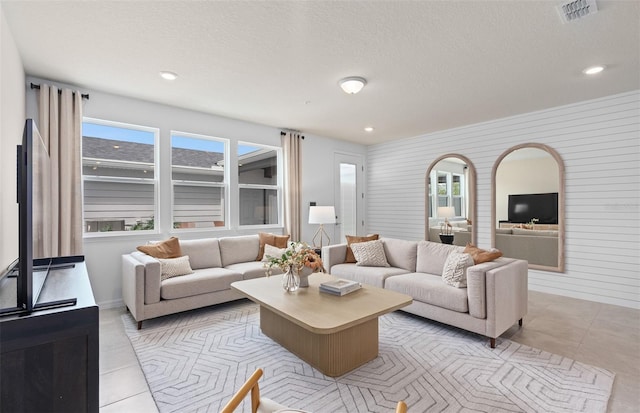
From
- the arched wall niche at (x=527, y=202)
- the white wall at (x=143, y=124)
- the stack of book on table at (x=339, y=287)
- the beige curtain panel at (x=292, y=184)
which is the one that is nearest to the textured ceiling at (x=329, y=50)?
the white wall at (x=143, y=124)

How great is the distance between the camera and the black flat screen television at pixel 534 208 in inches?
177

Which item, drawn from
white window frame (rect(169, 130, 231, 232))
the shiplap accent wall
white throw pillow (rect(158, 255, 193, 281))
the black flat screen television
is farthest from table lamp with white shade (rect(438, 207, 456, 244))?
white throw pillow (rect(158, 255, 193, 281))

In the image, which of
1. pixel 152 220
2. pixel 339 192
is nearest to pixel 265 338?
pixel 152 220

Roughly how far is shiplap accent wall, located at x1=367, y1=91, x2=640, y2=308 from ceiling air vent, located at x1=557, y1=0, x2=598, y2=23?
2550 mm

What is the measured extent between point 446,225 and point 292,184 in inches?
119

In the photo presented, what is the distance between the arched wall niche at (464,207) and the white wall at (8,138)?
18.8 ft

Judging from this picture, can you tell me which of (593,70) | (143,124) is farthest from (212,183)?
(593,70)

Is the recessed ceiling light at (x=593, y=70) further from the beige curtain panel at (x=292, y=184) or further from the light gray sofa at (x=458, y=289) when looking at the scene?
the beige curtain panel at (x=292, y=184)

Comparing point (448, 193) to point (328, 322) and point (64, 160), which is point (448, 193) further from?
point (64, 160)

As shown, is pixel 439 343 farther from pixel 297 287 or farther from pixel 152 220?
pixel 152 220

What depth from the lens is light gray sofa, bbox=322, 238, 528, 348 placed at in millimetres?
2645

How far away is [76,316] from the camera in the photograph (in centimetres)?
111

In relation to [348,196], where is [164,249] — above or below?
below

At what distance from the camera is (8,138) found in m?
2.26
